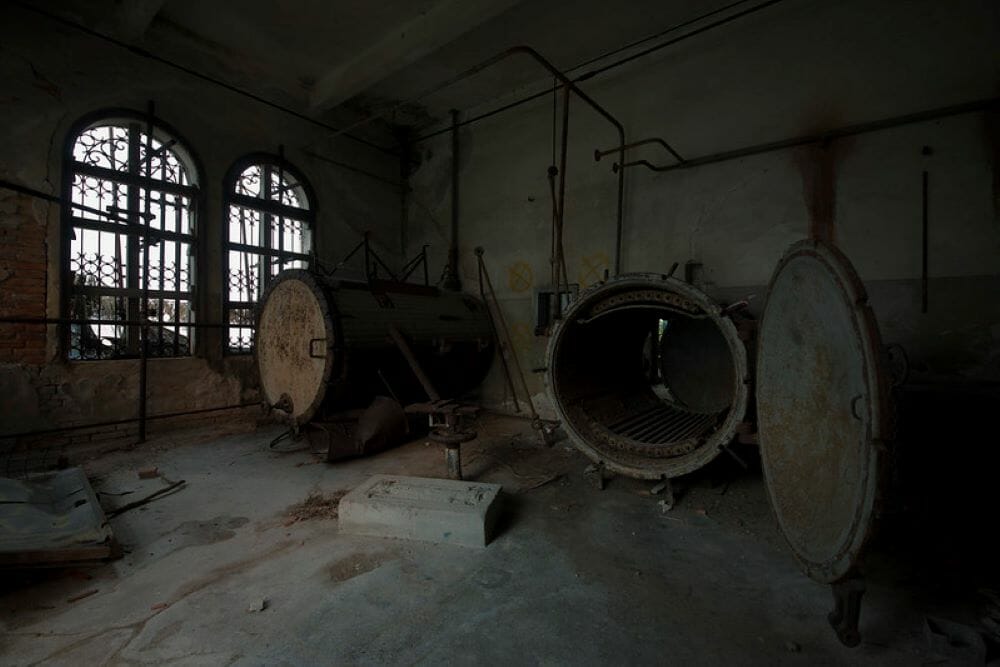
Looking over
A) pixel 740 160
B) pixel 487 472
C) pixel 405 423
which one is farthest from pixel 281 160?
pixel 740 160

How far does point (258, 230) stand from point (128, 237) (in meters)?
1.40

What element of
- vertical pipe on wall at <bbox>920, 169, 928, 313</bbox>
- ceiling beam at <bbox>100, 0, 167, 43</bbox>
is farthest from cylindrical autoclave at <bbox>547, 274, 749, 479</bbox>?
ceiling beam at <bbox>100, 0, 167, 43</bbox>

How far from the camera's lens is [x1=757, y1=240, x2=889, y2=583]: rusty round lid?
1.44 metres

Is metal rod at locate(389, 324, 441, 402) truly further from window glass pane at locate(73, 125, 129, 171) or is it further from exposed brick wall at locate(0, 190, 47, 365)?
window glass pane at locate(73, 125, 129, 171)

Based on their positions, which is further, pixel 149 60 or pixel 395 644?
pixel 149 60

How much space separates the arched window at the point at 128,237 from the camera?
4.50 m

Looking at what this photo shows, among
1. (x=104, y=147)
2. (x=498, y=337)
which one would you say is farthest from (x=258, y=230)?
(x=498, y=337)

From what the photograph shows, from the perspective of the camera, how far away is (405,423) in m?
4.48

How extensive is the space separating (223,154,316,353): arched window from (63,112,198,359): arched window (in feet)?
1.47

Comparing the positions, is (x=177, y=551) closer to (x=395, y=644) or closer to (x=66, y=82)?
(x=395, y=644)

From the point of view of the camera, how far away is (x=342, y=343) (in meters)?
4.11

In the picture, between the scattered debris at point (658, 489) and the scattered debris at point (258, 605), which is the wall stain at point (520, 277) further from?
the scattered debris at point (258, 605)

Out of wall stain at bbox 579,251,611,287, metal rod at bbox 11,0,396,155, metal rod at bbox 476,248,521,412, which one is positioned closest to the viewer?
metal rod at bbox 11,0,396,155

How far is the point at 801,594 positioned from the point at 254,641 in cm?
242
